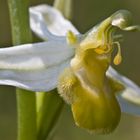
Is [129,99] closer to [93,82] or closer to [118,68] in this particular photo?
[93,82]

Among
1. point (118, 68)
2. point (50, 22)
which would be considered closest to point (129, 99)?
point (50, 22)

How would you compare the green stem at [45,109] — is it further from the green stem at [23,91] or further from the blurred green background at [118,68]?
the blurred green background at [118,68]

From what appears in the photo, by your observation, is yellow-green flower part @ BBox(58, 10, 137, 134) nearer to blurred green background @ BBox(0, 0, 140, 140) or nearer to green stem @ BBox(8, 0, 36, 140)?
green stem @ BBox(8, 0, 36, 140)

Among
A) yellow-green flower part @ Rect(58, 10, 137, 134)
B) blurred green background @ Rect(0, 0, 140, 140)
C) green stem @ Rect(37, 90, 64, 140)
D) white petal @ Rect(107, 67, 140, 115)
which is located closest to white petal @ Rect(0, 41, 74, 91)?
yellow-green flower part @ Rect(58, 10, 137, 134)

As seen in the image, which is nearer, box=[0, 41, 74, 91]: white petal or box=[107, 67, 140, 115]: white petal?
box=[0, 41, 74, 91]: white petal

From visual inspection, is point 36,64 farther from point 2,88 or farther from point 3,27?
point 3,27

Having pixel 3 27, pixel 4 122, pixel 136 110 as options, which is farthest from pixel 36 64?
pixel 3 27
